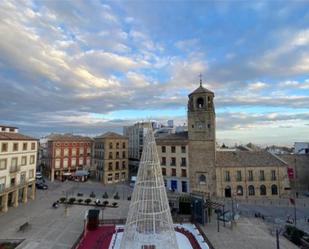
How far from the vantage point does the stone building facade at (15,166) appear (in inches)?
1515

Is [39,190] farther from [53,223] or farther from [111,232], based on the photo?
[111,232]

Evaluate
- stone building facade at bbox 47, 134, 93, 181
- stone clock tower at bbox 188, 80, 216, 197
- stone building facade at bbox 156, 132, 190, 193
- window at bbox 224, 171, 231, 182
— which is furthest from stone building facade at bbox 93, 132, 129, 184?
window at bbox 224, 171, 231, 182

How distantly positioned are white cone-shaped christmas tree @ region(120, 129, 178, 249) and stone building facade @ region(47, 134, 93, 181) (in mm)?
51427

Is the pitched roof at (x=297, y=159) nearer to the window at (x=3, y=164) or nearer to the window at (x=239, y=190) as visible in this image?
the window at (x=239, y=190)

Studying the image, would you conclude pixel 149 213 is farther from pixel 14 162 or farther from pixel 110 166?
pixel 110 166

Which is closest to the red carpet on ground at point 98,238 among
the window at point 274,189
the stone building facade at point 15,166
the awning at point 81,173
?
the stone building facade at point 15,166

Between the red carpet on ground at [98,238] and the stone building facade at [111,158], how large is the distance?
35081 millimetres

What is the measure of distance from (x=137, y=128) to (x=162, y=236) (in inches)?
2652

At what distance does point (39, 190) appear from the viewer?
57.2m

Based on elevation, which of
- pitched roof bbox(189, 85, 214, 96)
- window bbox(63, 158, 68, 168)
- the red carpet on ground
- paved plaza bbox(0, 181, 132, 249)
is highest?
pitched roof bbox(189, 85, 214, 96)

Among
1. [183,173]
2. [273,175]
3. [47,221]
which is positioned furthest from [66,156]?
[273,175]

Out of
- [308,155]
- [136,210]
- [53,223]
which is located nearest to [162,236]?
[136,210]

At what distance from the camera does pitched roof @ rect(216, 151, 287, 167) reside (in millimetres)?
51406

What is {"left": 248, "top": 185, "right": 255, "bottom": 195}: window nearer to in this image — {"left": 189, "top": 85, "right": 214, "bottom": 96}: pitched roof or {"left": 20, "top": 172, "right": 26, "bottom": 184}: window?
{"left": 189, "top": 85, "right": 214, "bottom": 96}: pitched roof
